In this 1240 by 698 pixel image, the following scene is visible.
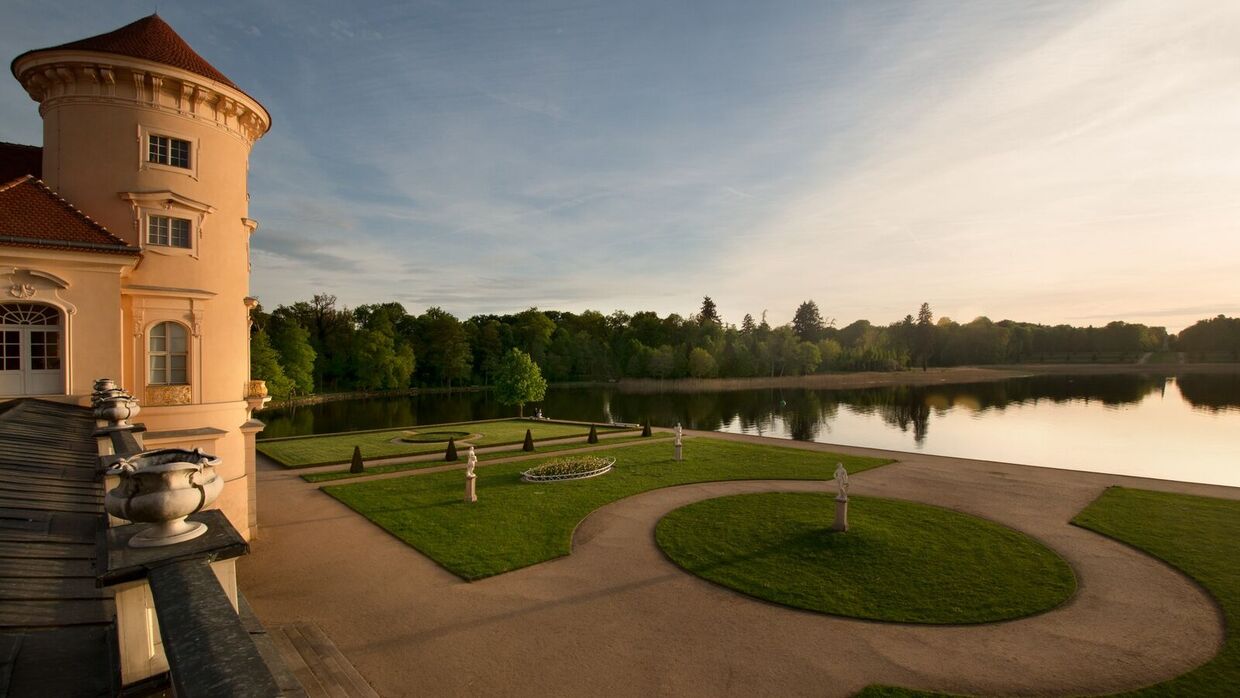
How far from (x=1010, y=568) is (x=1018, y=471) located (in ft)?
43.2

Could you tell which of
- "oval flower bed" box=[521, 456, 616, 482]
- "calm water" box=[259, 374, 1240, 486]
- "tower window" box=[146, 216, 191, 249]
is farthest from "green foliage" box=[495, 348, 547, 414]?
"tower window" box=[146, 216, 191, 249]

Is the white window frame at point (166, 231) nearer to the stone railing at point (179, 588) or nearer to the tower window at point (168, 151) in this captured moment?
the tower window at point (168, 151)

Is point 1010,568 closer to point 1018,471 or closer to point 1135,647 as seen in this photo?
point 1135,647

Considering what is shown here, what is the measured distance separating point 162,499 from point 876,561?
1440cm

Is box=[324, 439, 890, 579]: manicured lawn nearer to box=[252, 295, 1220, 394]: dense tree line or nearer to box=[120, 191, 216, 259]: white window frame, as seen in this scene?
box=[120, 191, 216, 259]: white window frame

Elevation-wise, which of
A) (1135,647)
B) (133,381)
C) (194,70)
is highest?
(194,70)

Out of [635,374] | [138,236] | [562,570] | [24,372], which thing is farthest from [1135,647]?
[635,374]

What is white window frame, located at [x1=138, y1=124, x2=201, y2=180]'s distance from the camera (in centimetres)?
1409

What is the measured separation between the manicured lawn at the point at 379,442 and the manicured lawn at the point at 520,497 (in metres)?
6.77

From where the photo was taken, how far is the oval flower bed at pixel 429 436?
113 feet

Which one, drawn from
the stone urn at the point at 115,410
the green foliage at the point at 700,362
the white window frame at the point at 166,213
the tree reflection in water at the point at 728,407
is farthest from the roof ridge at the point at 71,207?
the green foliage at the point at 700,362

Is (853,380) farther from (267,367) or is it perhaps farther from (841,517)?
(841,517)

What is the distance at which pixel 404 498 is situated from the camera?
66.9 feet

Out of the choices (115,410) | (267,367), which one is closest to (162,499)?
(115,410)
